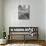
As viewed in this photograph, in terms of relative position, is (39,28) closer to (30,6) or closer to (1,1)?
(30,6)

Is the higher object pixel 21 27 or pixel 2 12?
pixel 2 12

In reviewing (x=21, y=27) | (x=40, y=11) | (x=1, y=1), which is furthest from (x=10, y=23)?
(x=40, y=11)

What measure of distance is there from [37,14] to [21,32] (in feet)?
3.17

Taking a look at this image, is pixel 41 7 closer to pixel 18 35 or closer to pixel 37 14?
pixel 37 14

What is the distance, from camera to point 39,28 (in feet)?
15.4

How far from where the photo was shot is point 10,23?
4.65 meters

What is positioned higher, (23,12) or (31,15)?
(23,12)

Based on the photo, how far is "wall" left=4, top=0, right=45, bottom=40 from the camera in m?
4.66

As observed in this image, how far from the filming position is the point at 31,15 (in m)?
4.69

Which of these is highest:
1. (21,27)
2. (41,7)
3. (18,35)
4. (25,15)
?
(41,7)

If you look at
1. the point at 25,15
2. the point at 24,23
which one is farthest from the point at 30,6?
the point at 24,23

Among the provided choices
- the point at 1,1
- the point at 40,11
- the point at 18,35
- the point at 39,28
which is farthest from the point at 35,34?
the point at 1,1

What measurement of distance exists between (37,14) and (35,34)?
0.82m

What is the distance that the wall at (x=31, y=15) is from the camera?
4.66 meters
